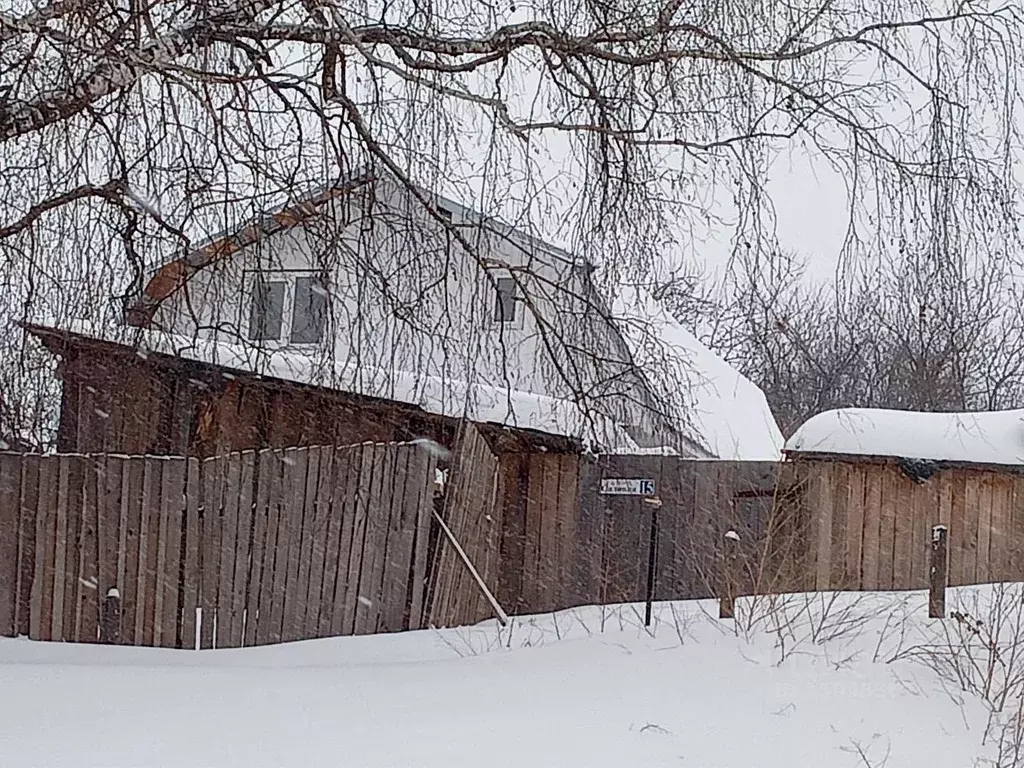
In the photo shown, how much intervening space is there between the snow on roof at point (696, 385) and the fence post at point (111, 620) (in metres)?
3.21

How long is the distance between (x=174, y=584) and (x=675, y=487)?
14.1 ft

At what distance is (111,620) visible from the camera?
19.9 feet

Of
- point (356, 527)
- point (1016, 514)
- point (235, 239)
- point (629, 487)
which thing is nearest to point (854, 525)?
point (1016, 514)

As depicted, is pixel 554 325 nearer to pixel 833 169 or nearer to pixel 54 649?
pixel 833 169

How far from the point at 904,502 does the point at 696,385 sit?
269cm

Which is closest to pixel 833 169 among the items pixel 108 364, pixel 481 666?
pixel 481 666

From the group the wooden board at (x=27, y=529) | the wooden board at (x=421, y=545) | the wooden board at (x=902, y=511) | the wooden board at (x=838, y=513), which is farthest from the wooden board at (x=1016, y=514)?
the wooden board at (x=27, y=529)

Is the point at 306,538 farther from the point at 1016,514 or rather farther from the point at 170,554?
the point at 1016,514

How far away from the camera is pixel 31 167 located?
4.34m

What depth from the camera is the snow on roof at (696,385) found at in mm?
5559

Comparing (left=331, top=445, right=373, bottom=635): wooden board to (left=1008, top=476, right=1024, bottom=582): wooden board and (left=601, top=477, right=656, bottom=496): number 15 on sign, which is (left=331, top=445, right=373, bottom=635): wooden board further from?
(left=1008, top=476, right=1024, bottom=582): wooden board

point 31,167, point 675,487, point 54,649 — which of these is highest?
point 31,167

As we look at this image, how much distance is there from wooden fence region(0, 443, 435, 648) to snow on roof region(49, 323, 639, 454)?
0.60 m

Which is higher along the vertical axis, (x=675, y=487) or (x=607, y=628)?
(x=675, y=487)
